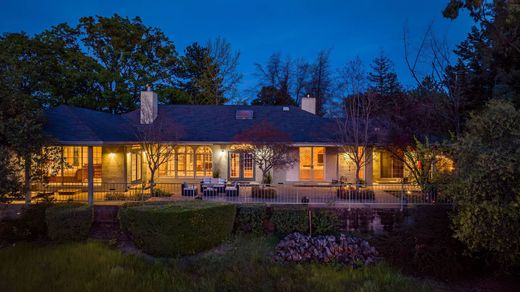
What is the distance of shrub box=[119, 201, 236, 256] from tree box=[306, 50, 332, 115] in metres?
27.8

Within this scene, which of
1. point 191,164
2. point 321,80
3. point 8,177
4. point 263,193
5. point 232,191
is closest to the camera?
point 8,177

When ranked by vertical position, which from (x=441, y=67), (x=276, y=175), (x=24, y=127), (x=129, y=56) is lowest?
(x=276, y=175)

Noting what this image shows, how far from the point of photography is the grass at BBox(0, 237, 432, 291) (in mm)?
7836

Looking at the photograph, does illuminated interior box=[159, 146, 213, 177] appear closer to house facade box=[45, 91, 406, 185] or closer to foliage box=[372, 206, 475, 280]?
house facade box=[45, 91, 406, 185]

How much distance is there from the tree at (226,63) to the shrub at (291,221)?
73.8ft

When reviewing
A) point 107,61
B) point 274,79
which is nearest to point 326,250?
point 107,61

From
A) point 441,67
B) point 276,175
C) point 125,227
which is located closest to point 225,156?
point 276,175

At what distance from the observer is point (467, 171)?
24.2 ft

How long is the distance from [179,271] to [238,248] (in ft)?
6.53

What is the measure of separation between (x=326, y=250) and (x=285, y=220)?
5.81ft

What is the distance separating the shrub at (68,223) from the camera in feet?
33.0

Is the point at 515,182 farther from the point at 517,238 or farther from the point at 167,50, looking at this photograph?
the point at 167,50

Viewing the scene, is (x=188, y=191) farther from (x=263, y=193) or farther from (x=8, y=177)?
(x=8, y=177)

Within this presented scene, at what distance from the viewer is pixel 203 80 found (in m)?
30.5
